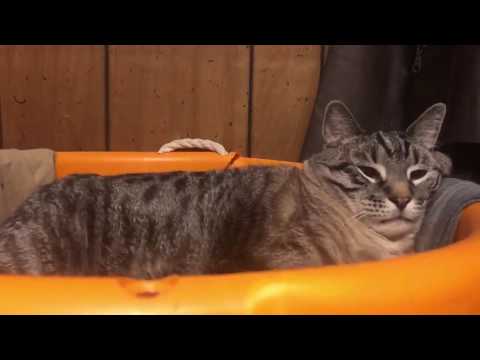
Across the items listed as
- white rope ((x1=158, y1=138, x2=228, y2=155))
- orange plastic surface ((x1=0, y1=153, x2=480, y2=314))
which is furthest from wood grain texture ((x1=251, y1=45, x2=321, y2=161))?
orange plastic surface ((x1=0, y1=153, x2=480, y2=314))

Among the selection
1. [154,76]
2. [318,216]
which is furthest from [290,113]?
[318,216]

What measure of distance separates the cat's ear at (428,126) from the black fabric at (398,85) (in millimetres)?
291

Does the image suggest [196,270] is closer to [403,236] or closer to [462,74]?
[403,236]

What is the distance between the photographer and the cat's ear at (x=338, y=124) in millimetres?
1297

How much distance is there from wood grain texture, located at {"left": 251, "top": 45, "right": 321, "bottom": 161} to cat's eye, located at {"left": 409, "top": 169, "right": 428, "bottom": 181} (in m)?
0.92

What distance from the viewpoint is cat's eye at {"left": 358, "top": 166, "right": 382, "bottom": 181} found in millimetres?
1219

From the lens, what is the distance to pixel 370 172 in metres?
1.23

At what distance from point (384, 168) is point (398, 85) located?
26.9 inches

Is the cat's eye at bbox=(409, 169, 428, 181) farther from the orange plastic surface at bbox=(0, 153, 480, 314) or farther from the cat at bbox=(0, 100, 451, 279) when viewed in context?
the orange plastic surface at bbox=(0, 153, 480, 314)

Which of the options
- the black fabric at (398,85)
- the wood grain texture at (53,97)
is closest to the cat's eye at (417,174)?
the black fabric at (398,85)

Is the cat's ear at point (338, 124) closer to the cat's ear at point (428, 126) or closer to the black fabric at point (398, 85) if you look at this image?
the cat's ear at point (428, 126)

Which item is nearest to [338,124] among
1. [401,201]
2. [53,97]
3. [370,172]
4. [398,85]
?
[370,172]

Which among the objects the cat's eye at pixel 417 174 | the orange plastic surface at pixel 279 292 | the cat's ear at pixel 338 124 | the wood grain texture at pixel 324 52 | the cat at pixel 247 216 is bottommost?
the cat at pixel 247 216
